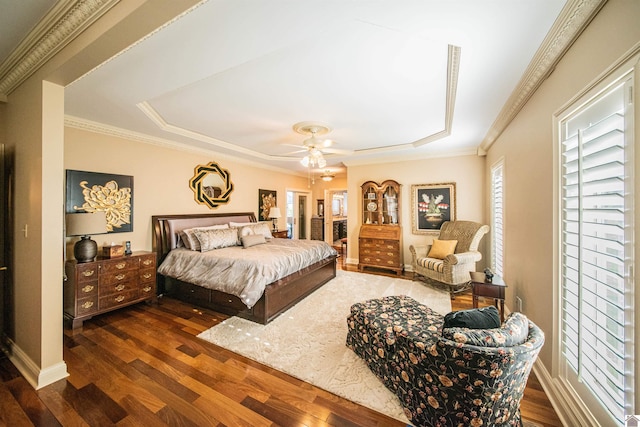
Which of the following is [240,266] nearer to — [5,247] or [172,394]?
[172,394]

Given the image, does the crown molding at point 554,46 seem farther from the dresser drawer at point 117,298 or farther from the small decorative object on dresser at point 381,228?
the dresser drawer at point 117,298

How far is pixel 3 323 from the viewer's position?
2393mm

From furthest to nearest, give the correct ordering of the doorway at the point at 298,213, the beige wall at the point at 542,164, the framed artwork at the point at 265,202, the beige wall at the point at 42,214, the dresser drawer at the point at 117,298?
the doorway at the point at 298,213 < the framed artwork at the point at 265,202 < the dresser drawer at the point at 117,298 < the beige wall at the point at 42,214 < the beige wall at the point at 542,164

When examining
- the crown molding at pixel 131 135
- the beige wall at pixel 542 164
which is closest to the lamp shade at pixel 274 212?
the crown molding at pixel 131 135

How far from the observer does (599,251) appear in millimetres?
1291

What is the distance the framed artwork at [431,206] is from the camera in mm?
5027

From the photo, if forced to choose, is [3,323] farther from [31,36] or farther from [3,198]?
[31,36]

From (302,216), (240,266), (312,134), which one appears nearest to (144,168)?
(240,266)

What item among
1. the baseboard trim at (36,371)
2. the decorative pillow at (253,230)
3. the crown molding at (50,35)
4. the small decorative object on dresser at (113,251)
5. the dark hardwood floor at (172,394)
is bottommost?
the dark hardwood floor at (172,394)

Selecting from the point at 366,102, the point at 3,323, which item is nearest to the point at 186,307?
the point at 3,323

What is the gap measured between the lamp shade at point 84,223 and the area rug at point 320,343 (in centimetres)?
190

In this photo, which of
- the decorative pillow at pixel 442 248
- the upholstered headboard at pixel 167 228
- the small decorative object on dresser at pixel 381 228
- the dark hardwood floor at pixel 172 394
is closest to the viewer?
the dark hardwood floor at pixel 172 394

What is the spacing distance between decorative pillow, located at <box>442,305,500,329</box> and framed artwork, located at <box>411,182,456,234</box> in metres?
3.84

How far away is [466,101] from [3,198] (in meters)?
4.91
